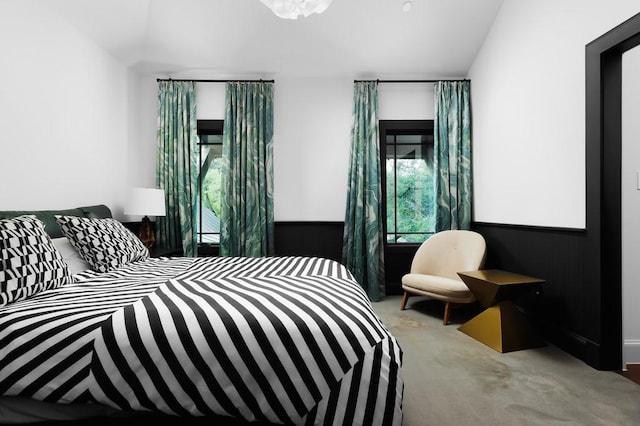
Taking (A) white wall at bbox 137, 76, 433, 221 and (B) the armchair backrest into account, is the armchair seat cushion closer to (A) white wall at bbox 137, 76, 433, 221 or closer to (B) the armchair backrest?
(B) the armchair backrest

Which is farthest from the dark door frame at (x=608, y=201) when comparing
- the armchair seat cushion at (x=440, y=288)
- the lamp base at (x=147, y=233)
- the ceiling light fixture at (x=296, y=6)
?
the lamp base at (x=147, y=233)

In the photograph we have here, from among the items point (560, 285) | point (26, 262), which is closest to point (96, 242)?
point (26, 262)

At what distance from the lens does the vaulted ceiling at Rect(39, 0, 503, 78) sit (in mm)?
3342

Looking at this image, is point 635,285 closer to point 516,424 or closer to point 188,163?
point 516,424

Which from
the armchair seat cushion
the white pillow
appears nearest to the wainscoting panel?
→ the armchair seat cushion

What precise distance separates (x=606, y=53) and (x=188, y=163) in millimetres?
3788

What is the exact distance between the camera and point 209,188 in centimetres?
422

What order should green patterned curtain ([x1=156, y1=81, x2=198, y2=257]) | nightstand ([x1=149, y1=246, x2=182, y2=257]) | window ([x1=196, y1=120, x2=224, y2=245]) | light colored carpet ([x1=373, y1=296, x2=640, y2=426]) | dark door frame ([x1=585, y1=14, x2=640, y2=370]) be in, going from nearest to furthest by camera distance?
light colored carpet ([x1=373, y1=296, x2=640, y2=426]), dark door frame ([x1=585, y1=14, x2=640, y2=370]), nightstand ([x1=149, y1=246, x2=182, y2=257]), green patterned curtain ([x1=156, y1=81, x2=198, y2=257]), window ([x1=196, y1=120, x2=224, y2=245])

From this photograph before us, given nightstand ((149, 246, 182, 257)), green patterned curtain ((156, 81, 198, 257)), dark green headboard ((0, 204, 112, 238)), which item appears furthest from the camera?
green patterned curtain ((156, 81, 198, 257))

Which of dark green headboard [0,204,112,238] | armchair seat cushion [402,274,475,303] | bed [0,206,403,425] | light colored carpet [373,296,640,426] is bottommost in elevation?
light colored carpet [373,296,640,426]

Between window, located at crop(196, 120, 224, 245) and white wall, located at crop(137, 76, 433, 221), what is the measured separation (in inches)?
13.2

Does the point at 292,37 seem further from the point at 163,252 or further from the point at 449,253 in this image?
the point at 449,253

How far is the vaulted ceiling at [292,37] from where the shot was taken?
334cm

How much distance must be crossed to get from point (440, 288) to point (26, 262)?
2.84 metres
